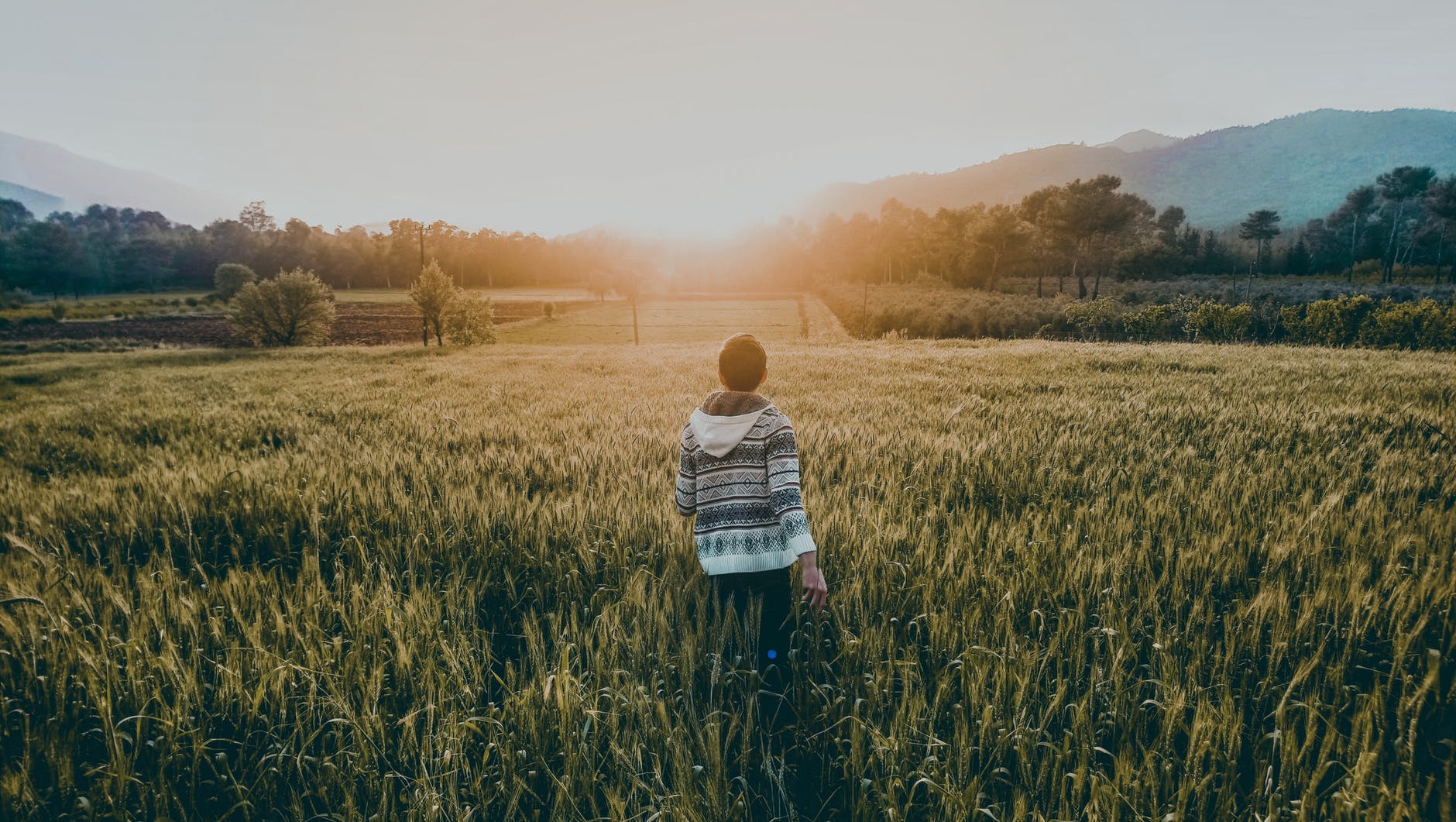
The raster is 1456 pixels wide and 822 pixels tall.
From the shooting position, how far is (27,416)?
38.2 ft

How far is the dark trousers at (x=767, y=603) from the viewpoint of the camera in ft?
9.56

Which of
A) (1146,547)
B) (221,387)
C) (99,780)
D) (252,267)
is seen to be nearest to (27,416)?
(221,387)

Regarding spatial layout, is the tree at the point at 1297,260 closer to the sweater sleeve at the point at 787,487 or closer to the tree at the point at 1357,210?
the tree at the point at 1357,210

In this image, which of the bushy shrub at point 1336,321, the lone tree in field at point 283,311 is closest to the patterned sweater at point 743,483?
the bushy shrub at point 1336,321

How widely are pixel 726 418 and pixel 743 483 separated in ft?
1.10

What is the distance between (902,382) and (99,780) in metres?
12.0

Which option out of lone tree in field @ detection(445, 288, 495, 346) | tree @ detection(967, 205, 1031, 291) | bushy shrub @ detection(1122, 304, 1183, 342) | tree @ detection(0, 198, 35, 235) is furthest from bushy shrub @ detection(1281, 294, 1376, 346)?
tree @ detection(0, 198, 35, 235)

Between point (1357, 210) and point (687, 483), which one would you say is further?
point (1357, 210)

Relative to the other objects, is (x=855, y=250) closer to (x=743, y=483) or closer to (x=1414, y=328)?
(x=1414, y=328)

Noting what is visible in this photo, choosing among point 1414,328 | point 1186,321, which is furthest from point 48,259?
point 1414,328

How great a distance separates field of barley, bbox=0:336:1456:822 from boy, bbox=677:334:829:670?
0.75ft

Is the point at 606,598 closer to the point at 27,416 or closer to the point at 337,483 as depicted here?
the point at 337,483

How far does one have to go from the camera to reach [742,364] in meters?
2.96

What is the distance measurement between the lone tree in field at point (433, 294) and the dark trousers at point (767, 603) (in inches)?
1773
